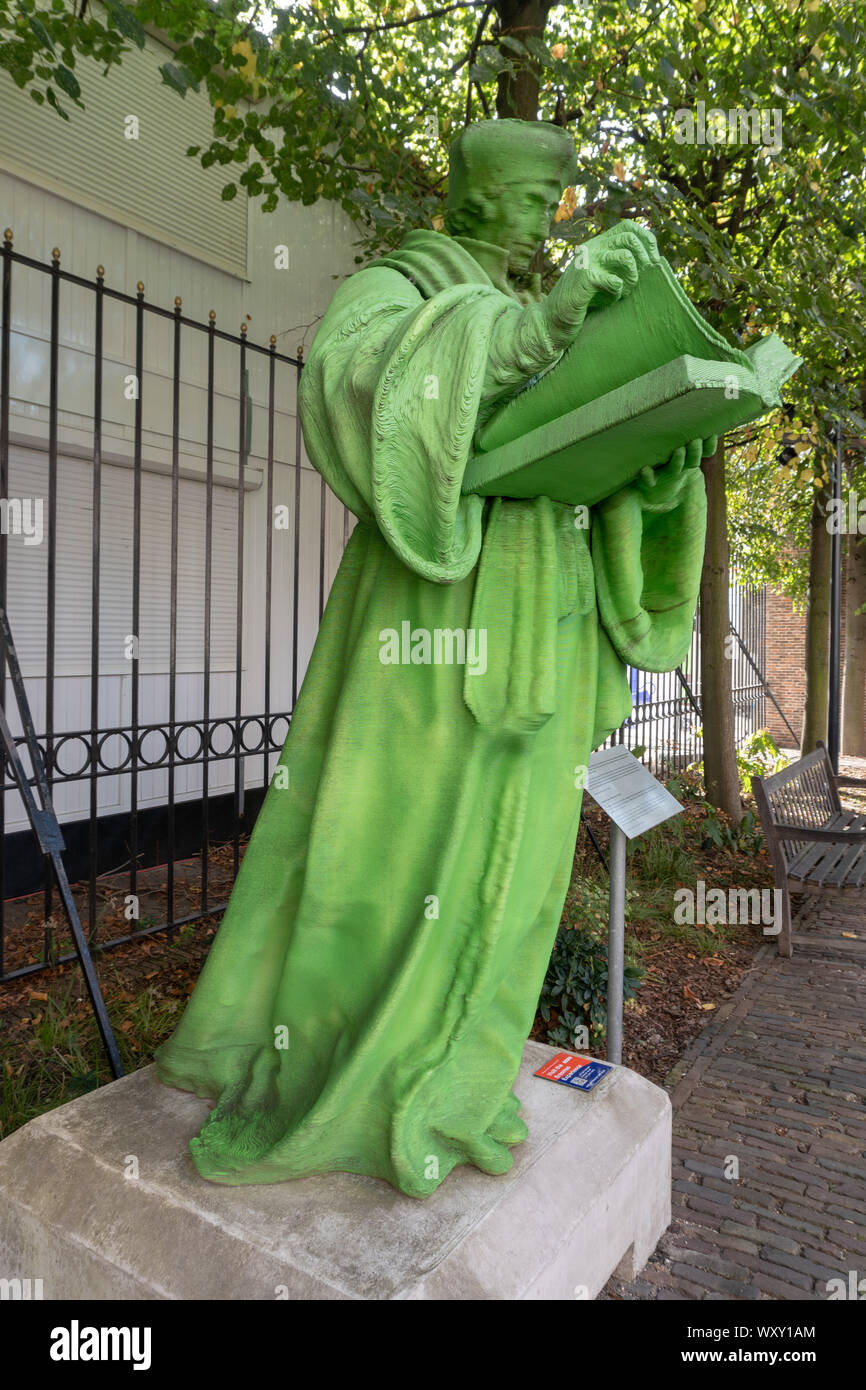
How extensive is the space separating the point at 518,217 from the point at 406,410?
71 centimetres

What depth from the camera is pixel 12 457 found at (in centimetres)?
640

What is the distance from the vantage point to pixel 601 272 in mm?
1379

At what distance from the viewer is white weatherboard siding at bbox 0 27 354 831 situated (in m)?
6.43

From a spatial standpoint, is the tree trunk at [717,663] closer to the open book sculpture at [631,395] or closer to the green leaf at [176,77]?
the green leaf at [176,77]

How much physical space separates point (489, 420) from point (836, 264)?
5.85 metres

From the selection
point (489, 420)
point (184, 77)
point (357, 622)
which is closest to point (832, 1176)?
point (357, 622)

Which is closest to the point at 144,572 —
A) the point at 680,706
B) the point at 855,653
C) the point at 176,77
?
the point at 176,77

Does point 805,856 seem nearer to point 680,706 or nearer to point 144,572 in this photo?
point 144,572

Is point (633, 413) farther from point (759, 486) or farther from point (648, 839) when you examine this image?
point (759, 486)

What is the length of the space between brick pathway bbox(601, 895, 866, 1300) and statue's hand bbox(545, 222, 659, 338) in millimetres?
2316

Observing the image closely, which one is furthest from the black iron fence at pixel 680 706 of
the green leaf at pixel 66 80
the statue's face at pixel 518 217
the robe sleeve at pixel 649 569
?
the statue's face at pixel 518 217

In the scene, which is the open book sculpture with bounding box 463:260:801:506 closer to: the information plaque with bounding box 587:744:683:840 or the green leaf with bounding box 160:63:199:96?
the information plaque with bounding box 587:744:683:840

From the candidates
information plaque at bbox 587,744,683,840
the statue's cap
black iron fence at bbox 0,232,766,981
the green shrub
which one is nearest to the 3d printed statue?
the statue's cap

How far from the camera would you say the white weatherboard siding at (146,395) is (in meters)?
6.43
